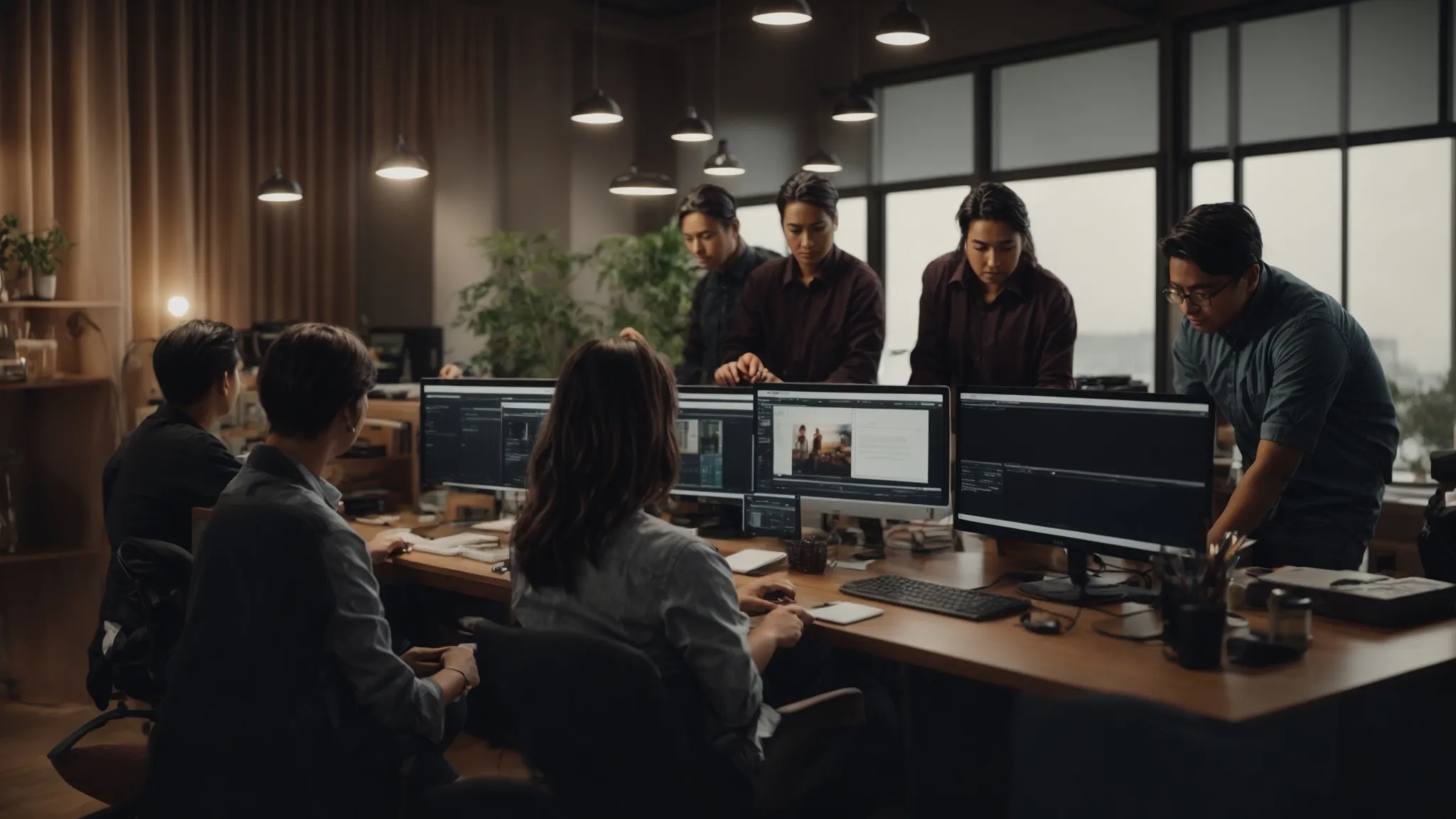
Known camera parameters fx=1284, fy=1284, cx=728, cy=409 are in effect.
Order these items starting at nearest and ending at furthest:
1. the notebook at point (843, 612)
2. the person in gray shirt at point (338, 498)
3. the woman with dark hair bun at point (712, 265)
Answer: the person in gray shirt at point (338, 498)
the notebook at point (843, 612)
the woman with dark hair bun at point (712, 265)

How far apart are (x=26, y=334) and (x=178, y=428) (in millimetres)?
2216

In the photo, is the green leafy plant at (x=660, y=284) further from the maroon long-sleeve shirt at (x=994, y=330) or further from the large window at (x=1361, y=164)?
the maroon long-sleeve shirt at (x=994, y=330)

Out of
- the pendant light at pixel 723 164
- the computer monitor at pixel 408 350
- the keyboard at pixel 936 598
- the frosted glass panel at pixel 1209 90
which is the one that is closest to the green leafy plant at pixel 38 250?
the computer monitor at pixel 408 350

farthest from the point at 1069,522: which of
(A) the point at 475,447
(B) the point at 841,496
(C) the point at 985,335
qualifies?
(A) the point at 475,447

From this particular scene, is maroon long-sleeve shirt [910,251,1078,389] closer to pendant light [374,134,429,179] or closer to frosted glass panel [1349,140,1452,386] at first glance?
pendant light [374,134,429,179]

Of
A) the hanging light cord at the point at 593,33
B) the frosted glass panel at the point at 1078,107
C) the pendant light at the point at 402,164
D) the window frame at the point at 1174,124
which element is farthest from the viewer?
the hanging light cord at the point at 593,33

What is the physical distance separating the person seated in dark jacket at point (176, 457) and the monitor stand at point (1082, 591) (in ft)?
6.49

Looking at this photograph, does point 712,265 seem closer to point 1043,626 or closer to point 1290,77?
point 1043,626

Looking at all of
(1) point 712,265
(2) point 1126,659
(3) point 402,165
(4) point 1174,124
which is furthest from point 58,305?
(4) point 1174,124

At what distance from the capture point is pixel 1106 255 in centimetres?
734

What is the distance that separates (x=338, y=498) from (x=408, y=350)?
A: 465 cm

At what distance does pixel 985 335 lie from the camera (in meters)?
3.73

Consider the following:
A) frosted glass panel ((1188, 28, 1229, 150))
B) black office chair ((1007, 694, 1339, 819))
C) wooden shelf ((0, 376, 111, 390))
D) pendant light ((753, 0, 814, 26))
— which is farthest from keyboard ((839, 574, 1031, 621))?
frosted glass panel ((1188, 28, 1229, 150))

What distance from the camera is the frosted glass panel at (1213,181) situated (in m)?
6.76
